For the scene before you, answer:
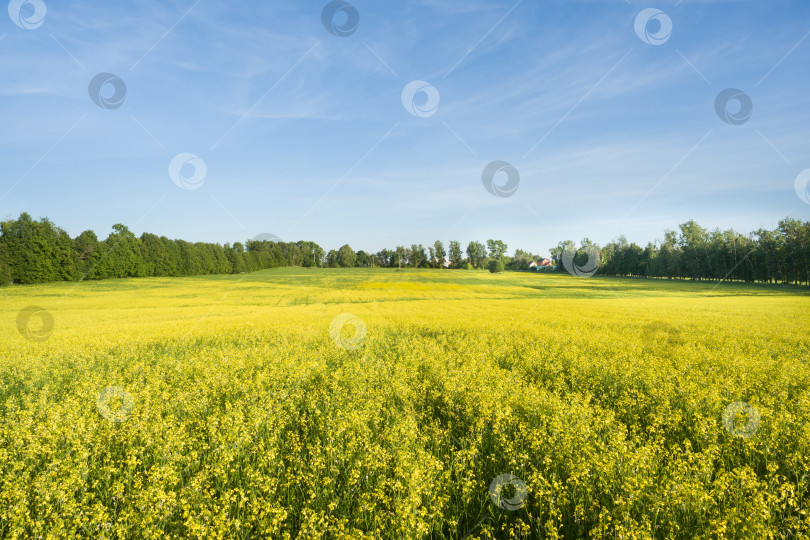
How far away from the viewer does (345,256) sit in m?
154

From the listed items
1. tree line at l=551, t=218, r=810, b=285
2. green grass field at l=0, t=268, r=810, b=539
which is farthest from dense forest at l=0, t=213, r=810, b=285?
green grass field at l=0, t=268, r=810, b=539

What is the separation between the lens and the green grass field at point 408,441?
4.44 m

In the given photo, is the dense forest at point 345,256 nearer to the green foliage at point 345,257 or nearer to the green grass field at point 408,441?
the green foliage at point 345,257

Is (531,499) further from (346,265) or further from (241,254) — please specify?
(346,265)

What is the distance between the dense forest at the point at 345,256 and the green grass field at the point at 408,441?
72.2 meters

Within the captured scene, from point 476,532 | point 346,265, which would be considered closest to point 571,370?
point 476,532

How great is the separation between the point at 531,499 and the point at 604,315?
83.4ft

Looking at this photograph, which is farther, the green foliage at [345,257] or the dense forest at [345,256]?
the green foliage at [345,257]

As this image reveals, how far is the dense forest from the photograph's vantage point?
2616 inches

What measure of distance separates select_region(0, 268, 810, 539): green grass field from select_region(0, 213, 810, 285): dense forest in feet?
237

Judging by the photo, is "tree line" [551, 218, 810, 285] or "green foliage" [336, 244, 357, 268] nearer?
"tree line" [551, 218, 810, 285]

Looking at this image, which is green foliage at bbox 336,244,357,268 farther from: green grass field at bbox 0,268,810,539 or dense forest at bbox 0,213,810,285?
green grass field at bbox 0,268,810,539

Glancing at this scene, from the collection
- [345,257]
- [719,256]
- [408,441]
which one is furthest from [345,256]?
[408,441]

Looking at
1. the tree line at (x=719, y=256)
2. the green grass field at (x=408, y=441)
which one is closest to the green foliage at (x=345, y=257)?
the tree line at (x=719, y=256)
